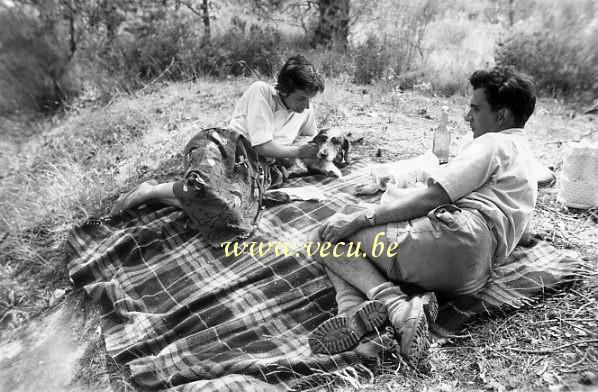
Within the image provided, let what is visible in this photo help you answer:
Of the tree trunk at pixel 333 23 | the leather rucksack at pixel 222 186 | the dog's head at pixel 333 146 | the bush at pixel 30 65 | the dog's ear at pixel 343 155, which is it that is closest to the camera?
the leather rucksack at pixel 222 186

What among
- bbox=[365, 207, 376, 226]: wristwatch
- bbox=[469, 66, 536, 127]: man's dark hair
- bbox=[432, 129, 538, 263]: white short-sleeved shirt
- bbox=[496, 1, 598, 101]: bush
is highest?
bbox=[469, 66, 536, 127]: man's dark hair

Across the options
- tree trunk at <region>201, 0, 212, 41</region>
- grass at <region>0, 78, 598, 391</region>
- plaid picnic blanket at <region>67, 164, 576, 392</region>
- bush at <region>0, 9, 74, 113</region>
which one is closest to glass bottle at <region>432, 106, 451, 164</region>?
grass at <region>0, 78, 598, 391</region>

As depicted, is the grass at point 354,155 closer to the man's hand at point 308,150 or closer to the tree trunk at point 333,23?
the man's hand at point 308,150

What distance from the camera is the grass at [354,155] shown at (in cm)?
223

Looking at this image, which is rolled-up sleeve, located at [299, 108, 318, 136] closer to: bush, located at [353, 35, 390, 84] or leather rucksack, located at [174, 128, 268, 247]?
leather rucksack, located at [174, 128, 268, 247]

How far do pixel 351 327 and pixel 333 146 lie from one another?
2.12 metres

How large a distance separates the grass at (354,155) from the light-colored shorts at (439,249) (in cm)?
30

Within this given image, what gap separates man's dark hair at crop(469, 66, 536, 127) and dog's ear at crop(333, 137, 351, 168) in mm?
1937

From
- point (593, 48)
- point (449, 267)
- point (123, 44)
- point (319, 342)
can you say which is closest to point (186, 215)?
point (319, 342)

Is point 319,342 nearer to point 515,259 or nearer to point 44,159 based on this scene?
point 515,259

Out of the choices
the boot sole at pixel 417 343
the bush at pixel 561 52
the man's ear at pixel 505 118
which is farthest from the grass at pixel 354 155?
the man's ear at pixel 505 118

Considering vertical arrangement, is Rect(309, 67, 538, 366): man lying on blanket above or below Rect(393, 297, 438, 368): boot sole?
above

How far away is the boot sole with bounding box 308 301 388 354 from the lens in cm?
232

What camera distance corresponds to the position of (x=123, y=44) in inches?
310
